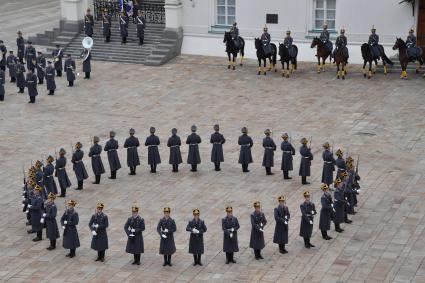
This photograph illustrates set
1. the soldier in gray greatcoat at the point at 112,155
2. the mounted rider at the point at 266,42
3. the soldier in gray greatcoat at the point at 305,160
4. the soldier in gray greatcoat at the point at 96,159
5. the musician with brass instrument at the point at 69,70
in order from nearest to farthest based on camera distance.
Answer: the soldier in gray greatcoat at the point at 305,160, the soldier in gray greatcoat at the point at 96,159, the soldier in gray greatcoat at the point at 112,155, the musician with brass instrument at the point at 69,70, the mounted rider at the point at 266,42

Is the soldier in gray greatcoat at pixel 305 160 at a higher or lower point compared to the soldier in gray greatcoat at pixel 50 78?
lower

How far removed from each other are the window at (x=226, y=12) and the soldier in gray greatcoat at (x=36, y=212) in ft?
67.6

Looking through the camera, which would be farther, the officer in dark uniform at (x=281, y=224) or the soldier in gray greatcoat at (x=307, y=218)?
the soldier in gray greatcoat at (x=307, y=218)

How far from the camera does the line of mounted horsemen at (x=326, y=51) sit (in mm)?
39719

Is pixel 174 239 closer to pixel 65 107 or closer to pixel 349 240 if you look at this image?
pixel 349 240

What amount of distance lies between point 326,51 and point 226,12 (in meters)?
5.76

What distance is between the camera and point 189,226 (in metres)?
23.9

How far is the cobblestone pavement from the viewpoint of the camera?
78.3ft

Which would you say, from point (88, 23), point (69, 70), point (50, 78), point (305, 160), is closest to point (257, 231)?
point (305, 160)

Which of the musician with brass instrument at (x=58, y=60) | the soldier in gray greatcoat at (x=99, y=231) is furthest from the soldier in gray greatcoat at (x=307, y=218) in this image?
the musician with brass instrument at (x=58, y=60)

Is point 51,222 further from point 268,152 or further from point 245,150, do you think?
point 268,152

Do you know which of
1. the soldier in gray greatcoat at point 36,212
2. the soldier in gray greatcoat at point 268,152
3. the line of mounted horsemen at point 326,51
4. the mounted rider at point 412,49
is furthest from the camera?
the line of mounted horsemen at point 326,51

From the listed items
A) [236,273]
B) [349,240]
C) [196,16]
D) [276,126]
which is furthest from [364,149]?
[196,16]

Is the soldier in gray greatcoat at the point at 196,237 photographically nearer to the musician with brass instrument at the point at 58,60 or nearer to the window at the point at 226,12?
the musician with brass instrument at the point at 58,60
